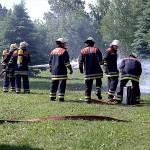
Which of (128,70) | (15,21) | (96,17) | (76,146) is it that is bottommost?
(76,146)

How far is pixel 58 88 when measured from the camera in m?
13.0

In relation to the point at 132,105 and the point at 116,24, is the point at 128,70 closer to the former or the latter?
the point at 132,105

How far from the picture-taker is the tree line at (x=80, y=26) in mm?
32969

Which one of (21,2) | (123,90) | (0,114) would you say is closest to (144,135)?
(0,114)

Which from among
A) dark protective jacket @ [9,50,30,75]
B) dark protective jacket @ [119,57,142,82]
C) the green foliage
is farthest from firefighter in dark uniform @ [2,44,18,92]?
the green foliage

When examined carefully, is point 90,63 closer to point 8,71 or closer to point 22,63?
point 22,63

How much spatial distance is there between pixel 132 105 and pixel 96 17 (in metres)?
64.5

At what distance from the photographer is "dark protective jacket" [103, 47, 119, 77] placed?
→ 1354 centimetres

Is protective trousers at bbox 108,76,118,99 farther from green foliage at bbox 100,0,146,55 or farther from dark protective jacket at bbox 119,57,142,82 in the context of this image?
green foliage at bbox 100,0,146,55

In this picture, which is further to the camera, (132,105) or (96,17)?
(96,17)

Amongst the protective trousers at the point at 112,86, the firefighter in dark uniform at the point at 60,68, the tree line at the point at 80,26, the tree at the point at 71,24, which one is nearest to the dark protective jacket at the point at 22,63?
the firefighter in dark uniform at the point at 60,68

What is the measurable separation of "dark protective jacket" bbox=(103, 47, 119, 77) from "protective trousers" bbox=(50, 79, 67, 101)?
1.66 metres

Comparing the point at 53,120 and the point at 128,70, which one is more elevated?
the point at 128,70

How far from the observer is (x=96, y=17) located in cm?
7575
